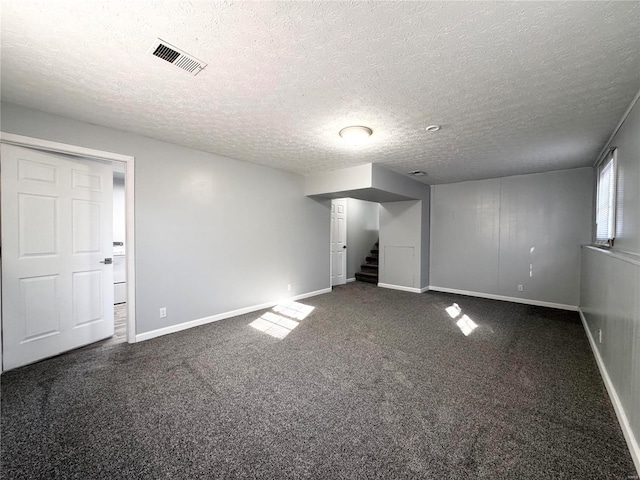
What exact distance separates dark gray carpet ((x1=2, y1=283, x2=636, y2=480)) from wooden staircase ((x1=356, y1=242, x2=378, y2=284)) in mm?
3478

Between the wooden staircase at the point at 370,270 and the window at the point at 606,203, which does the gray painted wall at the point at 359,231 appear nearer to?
the wooden staircase at the point at 370,270

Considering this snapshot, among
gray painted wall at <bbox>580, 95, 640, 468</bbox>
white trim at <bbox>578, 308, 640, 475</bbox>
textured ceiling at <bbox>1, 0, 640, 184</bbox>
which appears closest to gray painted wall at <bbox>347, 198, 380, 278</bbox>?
textured ceiling at <bbox>1, 0, 640, 184</bbox>

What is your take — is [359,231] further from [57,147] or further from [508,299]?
[57,147]

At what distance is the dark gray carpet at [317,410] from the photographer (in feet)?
4.75

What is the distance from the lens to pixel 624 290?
6.16ft

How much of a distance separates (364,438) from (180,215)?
3079mm

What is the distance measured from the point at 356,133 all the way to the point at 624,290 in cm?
245

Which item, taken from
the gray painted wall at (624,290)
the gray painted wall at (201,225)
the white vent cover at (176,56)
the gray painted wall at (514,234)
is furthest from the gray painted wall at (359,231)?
the white vent cover at (176,56)

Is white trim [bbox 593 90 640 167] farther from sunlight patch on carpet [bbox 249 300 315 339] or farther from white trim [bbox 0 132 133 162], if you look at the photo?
white trim [bbox 0 132 133 162]

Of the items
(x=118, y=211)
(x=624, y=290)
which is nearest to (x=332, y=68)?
(x=624, y=290)

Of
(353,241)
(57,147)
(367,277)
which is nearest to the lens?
(57,147)

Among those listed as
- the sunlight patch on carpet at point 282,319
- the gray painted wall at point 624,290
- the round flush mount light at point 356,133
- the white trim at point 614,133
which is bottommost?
the sunlight patch on carpet at point 282,319

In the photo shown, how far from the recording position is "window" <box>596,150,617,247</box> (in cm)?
280

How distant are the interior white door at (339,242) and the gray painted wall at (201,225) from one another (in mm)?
1440
